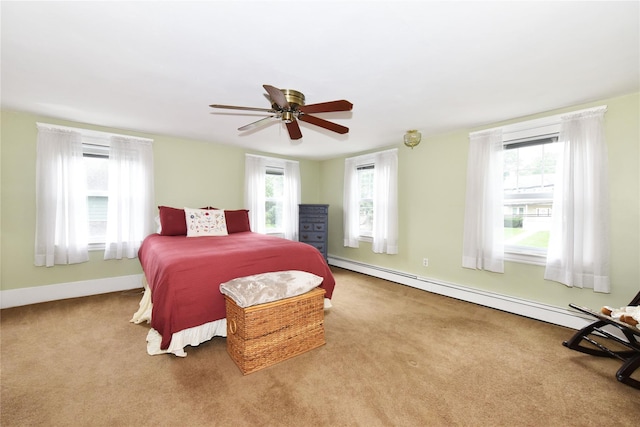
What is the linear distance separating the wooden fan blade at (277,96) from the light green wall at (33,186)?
8.98ft

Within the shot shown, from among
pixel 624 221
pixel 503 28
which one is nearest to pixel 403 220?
pixel 624 221

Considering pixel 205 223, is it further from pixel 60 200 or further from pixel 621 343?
pixel 621 343

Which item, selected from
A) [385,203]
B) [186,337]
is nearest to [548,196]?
[385,203]

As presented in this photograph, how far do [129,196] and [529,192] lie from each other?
491 cm

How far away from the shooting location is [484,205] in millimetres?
3131

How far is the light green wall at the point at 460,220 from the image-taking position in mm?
2373

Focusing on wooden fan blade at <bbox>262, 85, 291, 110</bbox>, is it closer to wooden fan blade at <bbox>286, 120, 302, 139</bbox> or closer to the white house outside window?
wooden fan blade at <bbox>286, 120, 302, 139</bbox>

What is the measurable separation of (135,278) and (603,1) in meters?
5.02

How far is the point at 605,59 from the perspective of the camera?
1.84 meters

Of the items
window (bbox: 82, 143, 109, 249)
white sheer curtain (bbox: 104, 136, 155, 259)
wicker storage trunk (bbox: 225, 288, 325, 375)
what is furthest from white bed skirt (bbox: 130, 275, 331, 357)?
window (bbox: 82, 143, 109, 249)

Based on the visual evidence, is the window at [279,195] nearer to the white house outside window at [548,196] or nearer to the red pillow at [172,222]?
the red pillow at [172,222]

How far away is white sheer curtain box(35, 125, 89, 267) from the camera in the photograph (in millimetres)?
3070

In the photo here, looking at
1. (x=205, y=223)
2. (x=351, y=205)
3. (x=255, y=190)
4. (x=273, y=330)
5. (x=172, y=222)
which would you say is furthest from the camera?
(x=351, y=205)

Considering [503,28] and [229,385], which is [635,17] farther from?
[229,385]
